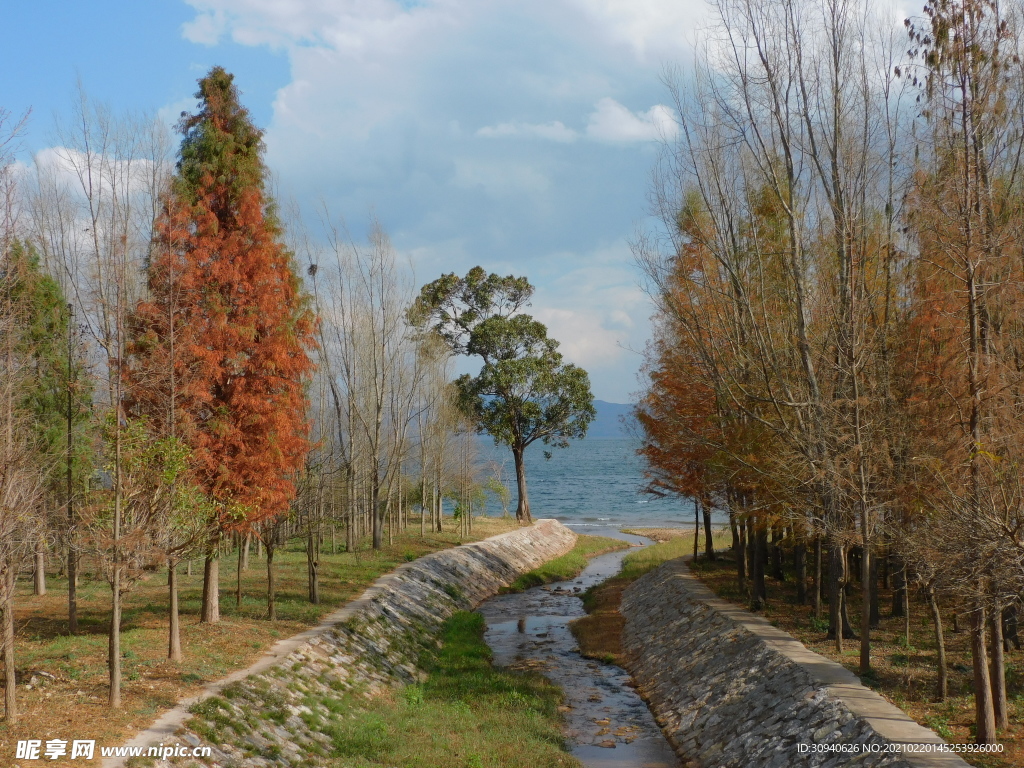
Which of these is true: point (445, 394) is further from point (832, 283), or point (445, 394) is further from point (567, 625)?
point (832, 283)

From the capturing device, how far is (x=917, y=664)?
47.6 ft

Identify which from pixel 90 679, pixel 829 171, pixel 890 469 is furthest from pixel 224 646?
pixel 829 171

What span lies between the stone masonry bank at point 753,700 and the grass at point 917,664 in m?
0.47

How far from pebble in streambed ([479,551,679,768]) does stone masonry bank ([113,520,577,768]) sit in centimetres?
204

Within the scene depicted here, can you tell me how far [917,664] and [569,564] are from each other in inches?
1079

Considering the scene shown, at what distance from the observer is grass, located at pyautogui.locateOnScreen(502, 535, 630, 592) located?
3533cm

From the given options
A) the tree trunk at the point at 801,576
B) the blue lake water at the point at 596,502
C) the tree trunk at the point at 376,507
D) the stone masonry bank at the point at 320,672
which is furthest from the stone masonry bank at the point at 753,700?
the blue lake water at the point at 596,502

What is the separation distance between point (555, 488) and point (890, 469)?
100 metres

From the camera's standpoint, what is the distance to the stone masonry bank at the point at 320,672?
11.6m

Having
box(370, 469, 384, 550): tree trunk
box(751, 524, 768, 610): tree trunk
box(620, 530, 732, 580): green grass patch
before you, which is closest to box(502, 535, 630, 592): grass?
box(620, 530, 732, 580): green grass patch

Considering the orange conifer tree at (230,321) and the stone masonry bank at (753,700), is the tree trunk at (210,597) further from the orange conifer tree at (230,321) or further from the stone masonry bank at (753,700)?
the stone masonry bank at (753,700)

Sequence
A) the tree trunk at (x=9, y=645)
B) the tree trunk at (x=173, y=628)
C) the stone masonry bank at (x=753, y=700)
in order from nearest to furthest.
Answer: the tree trunk at (x=9, y=645)
the stone masonry bank at (x=753, y=700)
the tree trunk at (x=173, y=628)

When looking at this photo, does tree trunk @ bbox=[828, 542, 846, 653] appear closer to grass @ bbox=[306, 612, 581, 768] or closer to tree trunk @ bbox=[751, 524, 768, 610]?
tree trunk @ bbox=[751, 524, 768, 610]

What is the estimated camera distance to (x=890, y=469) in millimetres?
14875
